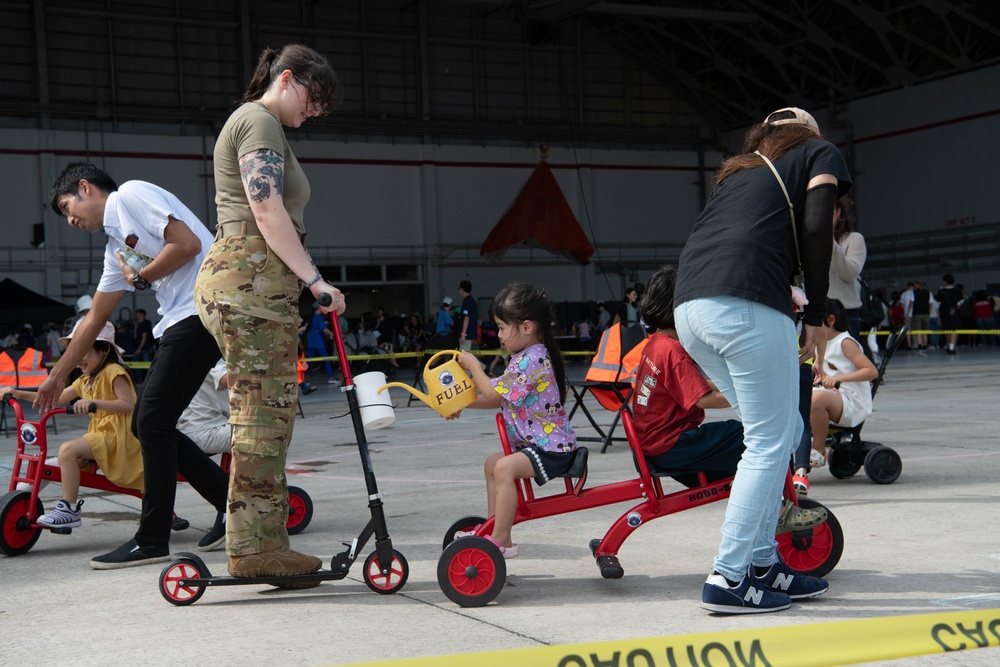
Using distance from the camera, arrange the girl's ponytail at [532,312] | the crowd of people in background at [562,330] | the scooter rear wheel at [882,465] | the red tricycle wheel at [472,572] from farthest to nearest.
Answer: the crowd of people in background at [562,330] < the scooter rear wheel at [882,465] < the girl's ponytail at [532,312] < the red tricycle wheel at [472,572]

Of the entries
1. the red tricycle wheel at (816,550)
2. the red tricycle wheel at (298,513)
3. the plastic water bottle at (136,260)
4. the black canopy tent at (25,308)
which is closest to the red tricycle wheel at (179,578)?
the plastic water bottle at (136,260)

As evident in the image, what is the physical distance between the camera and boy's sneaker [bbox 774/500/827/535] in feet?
12.3

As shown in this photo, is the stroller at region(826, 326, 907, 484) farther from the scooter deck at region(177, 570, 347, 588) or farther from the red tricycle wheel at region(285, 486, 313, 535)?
the scooter deck at region(177, 570, 347, 588)

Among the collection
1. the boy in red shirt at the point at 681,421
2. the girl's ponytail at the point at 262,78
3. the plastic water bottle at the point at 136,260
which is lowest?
the boy in red shirt at the point at 681,421

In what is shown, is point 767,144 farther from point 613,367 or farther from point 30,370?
point 30,370

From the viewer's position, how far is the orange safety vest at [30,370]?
10.6 metres

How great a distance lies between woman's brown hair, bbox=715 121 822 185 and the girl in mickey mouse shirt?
2.96ft

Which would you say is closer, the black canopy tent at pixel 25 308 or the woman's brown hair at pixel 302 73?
the woman's brown hair at pixel 302 73

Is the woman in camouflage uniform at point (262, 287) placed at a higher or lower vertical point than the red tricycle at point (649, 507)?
higher

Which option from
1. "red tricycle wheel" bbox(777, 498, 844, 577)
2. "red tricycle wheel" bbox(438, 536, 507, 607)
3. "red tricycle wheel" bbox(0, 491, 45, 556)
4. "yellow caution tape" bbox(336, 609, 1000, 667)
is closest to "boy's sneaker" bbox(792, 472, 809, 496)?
"red tricycle wheel" bbox(777, 498, 844, 577)

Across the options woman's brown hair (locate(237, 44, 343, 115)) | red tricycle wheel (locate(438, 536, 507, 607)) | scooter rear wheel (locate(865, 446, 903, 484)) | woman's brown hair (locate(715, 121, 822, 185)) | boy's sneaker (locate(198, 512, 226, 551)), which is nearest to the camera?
woman's brown hair (locate(715, 121, 822, 185))

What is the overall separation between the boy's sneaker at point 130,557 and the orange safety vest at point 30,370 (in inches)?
261

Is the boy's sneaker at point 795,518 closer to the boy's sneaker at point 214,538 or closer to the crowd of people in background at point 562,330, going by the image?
the boy's sneaker at point 214,538

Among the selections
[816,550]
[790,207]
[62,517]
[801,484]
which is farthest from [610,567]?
[62,517]
